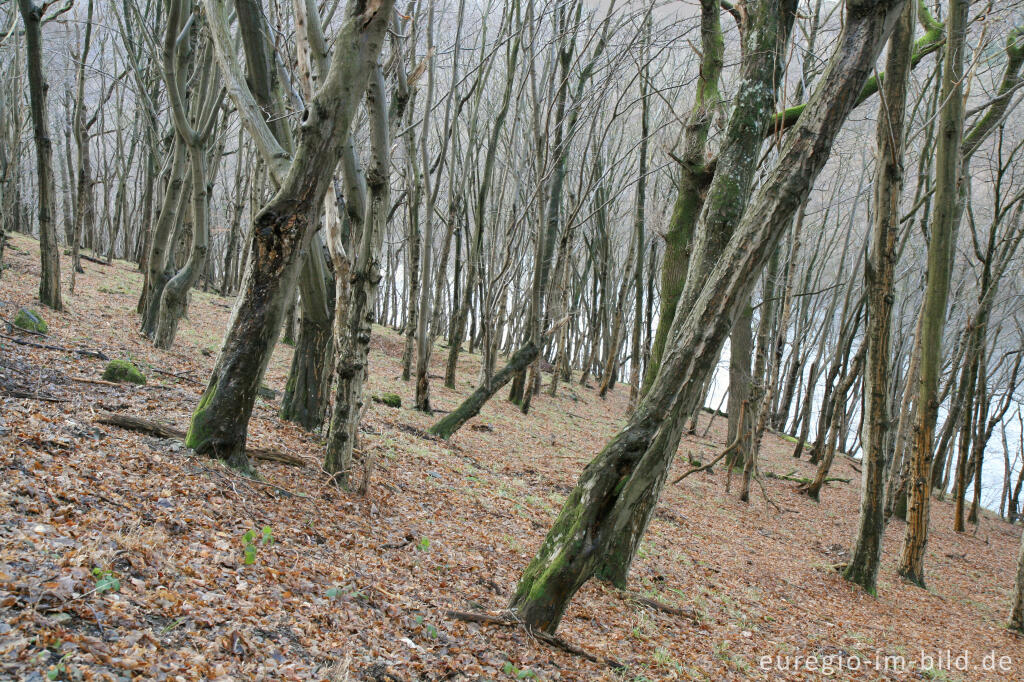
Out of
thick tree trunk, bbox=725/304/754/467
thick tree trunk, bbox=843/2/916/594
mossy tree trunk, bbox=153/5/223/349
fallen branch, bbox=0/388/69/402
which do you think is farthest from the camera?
thick tree trunk, bbox=725/304/754/467

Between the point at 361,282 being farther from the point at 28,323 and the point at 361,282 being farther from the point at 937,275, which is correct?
the point at 937,275

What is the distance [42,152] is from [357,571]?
8246 mm

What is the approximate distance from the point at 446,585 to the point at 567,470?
537cm

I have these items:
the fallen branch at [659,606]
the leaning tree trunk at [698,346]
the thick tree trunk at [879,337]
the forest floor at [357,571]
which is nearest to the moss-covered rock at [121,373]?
the forest floor at [357,571]

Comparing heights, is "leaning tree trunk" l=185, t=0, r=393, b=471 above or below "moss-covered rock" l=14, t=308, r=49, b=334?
above

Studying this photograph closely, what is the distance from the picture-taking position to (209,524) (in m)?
3.60

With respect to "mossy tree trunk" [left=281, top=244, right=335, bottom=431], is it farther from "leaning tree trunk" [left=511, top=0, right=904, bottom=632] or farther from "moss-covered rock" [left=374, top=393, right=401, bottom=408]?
"leaning tree trunk" [left=511, top=0, right=904, bottom=632]

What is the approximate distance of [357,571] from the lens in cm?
390

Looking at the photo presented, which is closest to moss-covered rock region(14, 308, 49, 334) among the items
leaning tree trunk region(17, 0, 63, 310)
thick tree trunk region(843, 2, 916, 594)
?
leaning tree trunk region(17, 0, 63, 310)

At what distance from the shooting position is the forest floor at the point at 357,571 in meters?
2.61

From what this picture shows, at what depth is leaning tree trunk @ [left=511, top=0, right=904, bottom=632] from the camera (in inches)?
141

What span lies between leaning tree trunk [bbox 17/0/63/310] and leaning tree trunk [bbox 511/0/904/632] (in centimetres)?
839

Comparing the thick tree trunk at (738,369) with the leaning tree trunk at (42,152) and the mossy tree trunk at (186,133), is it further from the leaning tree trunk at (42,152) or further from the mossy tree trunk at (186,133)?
the leaning tree trunk at (42,152)

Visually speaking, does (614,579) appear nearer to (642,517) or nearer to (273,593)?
(642,517)
